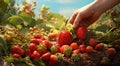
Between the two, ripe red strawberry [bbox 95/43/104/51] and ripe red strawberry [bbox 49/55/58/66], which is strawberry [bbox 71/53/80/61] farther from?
ripe red strawberry [bbox 95/43/104/51]

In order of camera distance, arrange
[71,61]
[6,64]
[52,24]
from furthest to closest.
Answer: [52,24] → [71,61] → [6,64]

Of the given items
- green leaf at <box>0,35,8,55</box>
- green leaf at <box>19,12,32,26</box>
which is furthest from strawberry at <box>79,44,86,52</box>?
green leaf at <box>19,12,32,26</box>

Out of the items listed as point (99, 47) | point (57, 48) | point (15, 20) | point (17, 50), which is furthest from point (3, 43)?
point (15, 20)

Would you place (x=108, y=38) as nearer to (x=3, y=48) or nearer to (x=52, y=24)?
(x=3, y=48)

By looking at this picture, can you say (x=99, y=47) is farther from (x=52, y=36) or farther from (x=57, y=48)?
(x=52, y=36)

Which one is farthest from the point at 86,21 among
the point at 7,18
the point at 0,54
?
the point at 7,18
